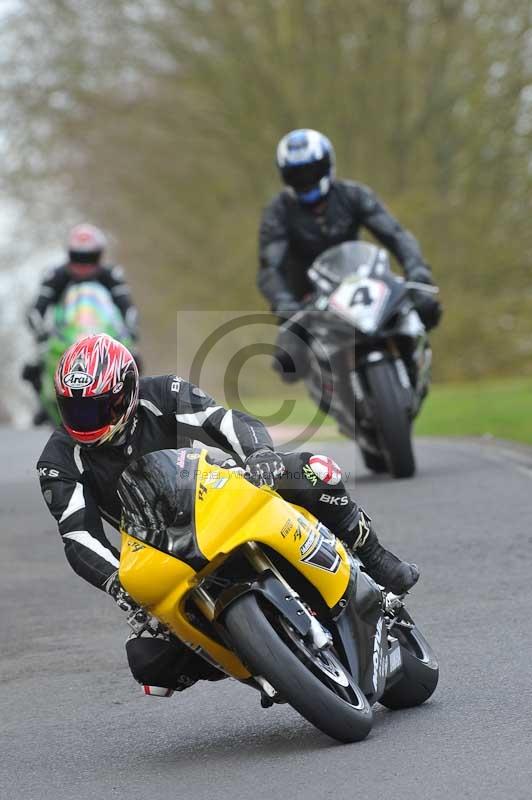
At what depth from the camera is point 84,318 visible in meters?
15.3

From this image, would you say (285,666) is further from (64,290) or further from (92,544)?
(64,290)

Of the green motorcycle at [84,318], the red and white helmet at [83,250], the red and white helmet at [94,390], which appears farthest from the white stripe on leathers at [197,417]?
the red and white helmet at [83,250]

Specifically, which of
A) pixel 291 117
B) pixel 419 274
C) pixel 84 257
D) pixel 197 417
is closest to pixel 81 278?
pixel 84 257

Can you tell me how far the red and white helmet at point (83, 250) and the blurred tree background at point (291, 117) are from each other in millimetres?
14217

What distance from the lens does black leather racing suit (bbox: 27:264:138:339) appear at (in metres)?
15.7

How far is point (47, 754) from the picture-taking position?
16.8 feet

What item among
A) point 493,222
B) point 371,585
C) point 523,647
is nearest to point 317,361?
point 523,647

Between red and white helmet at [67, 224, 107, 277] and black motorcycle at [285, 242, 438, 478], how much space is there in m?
4.78

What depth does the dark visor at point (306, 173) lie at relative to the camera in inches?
446

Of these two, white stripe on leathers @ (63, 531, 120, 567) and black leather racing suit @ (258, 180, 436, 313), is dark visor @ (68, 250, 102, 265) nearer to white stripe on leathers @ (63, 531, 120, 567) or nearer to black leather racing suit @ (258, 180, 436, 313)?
black leather racing suit @ (258, 180, 436, 313)

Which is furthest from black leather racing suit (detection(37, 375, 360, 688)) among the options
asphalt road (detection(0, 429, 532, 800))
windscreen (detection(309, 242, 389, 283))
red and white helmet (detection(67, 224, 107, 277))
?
red and white helmet (detection(67, 224, 107, 277))

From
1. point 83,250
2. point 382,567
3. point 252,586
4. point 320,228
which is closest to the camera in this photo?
point 252,586

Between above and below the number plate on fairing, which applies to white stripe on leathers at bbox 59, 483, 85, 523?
above

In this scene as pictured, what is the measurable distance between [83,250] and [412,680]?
11.0 meters
